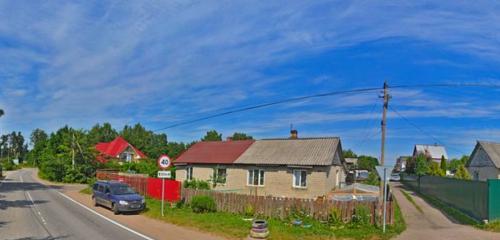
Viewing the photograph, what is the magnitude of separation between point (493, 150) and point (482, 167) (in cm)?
246

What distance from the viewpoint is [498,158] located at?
38656 millimetres

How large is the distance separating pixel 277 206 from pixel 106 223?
23.8 ft

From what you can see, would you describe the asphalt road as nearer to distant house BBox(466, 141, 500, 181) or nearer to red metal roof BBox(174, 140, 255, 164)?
red metal roof BBox(174, 140, 255, 164)

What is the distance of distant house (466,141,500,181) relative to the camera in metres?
38.6

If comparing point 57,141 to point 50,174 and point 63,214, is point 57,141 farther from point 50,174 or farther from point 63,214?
point 63,214

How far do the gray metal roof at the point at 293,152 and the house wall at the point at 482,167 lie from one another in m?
15.6

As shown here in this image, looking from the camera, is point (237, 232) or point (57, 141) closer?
point (237, 232)

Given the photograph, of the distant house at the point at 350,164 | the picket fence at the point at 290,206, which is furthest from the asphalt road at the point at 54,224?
→ the distant house at the point at 350,164

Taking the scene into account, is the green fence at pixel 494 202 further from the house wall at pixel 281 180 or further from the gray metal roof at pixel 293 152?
the house wall at pixel 281 180

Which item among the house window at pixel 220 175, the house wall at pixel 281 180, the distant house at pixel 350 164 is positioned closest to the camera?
the house wall at pixel 281 180

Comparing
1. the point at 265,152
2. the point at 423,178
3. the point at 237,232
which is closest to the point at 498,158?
the point at 423,178

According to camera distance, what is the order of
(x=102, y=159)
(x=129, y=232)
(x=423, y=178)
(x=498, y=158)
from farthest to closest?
(x=102, y=159), (x=423, y=178), (x=498, y=158), (x=129, y=232)

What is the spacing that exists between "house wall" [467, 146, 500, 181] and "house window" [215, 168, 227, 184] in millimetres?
22777

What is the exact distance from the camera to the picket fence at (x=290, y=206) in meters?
18.3
